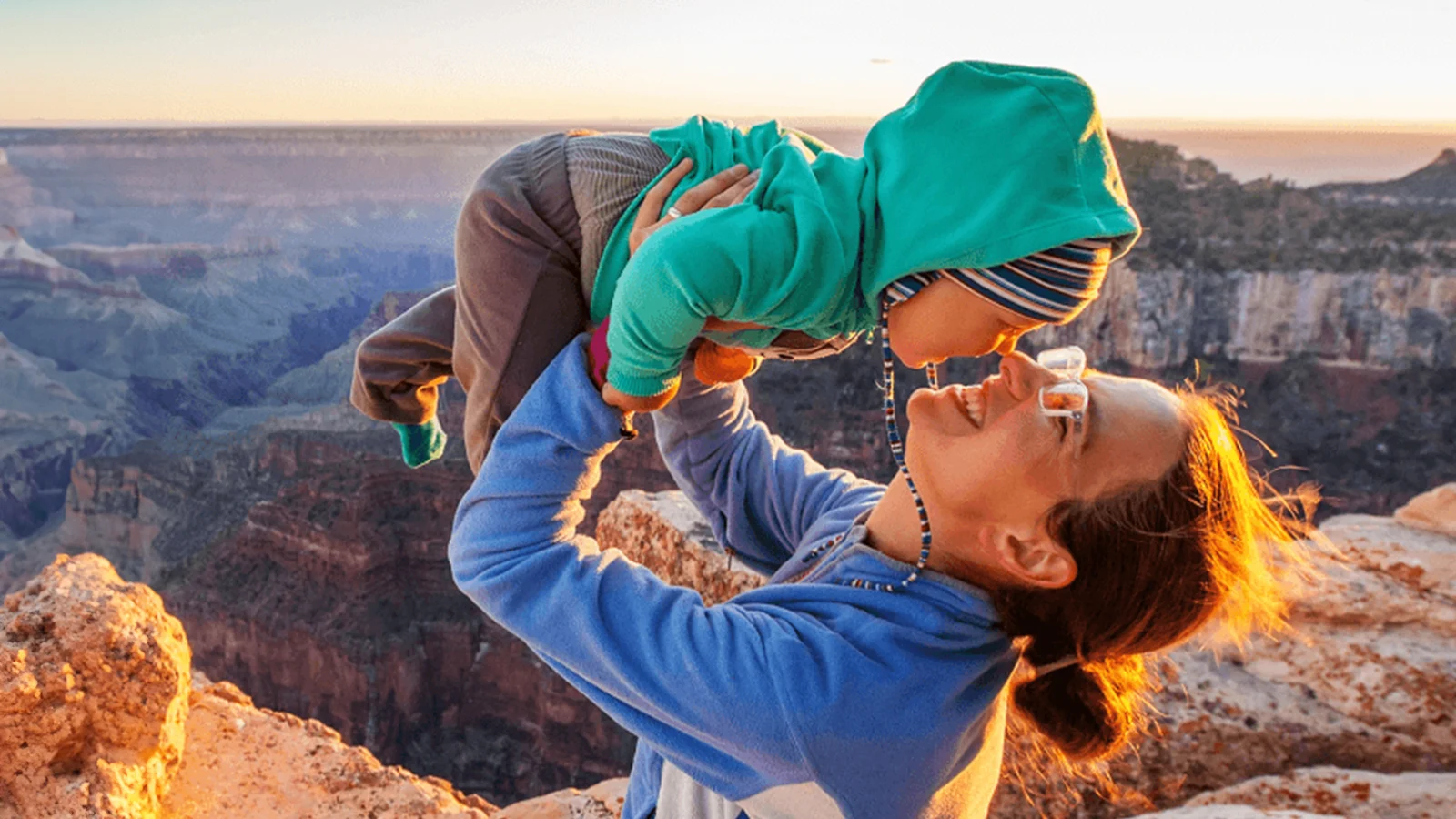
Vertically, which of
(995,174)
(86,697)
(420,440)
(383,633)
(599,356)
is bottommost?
(383,633)

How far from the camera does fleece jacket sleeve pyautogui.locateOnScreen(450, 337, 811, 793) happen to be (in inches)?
49.4

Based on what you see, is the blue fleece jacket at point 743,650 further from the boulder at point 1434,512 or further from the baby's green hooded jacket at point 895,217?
the boulder at point 1434,512

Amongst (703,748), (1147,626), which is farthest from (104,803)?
(1147,626)

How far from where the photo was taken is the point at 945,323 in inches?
56.4

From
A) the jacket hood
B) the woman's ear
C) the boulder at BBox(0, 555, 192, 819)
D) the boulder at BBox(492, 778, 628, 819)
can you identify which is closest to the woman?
the woman's ear

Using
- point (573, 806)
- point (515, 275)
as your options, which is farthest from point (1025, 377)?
point (573, 806)

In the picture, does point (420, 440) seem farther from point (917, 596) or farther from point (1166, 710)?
point (1166, 710)

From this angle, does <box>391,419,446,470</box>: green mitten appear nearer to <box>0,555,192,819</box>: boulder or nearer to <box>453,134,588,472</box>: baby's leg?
<box>453,134,588,472</box>: baby's leg

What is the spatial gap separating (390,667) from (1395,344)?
22549 millimetres

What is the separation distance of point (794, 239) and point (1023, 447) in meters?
A: 0.41

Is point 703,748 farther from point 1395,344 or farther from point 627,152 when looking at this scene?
point 1395,344

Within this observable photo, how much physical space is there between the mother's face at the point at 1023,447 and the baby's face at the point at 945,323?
6 cm

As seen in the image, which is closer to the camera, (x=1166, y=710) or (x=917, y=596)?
(x=917, y=596)

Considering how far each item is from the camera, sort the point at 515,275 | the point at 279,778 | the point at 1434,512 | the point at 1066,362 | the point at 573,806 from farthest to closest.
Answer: the point at 279,778 < the point at 1434,512 < the point at 573,806 < the point at 515,275 < the point at 1066,362
